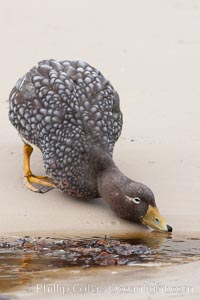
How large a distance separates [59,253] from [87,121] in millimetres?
1484

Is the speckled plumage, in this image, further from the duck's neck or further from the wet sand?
the wet sand

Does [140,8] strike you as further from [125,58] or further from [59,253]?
[59,253]

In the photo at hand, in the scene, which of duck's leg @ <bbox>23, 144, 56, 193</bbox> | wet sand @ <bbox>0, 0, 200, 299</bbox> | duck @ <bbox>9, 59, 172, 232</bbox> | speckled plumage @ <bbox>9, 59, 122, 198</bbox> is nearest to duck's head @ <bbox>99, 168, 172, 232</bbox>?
duck @ <bbox>9, 59, 172, 232</bbox>

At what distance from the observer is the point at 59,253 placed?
8.16 metres

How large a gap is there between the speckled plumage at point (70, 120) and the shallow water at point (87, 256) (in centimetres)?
79

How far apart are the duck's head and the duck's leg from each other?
703 millimetres

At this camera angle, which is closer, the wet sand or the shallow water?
the shallow water

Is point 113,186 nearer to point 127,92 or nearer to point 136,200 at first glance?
point 136,200

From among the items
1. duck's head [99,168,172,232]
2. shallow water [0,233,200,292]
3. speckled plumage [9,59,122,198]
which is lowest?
shallow water [0,233,200,292]

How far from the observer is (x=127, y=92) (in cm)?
1191

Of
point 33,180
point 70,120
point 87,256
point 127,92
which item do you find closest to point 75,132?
point 70,120

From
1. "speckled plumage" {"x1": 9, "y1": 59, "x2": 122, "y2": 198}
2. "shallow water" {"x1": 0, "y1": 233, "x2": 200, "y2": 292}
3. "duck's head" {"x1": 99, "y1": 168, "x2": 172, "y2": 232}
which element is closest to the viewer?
"shallow water" {"x1": 0, "y1": 233, "x2": 200, "y2": 292}

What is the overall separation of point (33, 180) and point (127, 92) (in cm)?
286

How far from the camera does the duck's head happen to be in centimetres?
866
